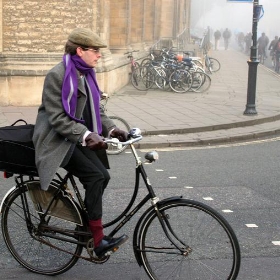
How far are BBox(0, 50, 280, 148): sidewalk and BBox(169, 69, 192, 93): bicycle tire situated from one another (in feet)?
1.07

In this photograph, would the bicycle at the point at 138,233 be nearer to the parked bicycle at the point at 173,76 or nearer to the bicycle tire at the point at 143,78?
the parked bicycle at the point at 173,76

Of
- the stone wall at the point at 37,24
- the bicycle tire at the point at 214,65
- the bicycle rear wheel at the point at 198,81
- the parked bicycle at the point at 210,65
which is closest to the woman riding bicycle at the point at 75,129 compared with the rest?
the stone wall at the point at 37,24

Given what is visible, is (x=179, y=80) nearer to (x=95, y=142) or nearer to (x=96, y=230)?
(x=96, y=230)

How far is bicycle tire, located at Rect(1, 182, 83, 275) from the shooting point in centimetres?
457

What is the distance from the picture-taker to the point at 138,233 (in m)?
4.22

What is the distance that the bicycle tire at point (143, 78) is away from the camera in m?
19.1

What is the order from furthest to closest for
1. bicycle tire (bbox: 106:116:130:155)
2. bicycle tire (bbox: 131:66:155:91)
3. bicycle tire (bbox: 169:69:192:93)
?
bicycle tire (bbox: 131:66:155:91)
bicycle tire (bbox: 169:69:192:93)
bicycle tire (bbox: 106:116:130:155)

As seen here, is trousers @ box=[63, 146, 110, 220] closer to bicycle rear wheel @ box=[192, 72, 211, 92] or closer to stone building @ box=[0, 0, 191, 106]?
stone building @ box=[0, 0, 191, 106]

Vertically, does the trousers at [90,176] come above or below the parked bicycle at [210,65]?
above

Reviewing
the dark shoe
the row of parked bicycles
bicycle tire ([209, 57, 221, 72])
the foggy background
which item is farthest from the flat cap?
the foggy background

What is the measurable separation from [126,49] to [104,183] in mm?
17128

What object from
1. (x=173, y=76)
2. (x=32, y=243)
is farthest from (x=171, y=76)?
(x=32, y=243)

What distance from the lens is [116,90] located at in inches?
716

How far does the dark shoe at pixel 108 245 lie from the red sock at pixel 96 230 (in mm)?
26
